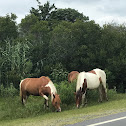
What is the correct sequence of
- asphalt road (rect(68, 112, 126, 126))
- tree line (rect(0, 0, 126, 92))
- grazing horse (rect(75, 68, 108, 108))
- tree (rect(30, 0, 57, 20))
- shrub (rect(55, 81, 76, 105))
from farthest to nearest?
tree (rect(30, 0, 57, 20)), tree line (rect(0, 0, 126, 92)), shrub (rect(55, 81, 76, 105)), grazing horse (rect(75, 68, 108, 108)), asphalt road (rect(68, 112, 126, 126))

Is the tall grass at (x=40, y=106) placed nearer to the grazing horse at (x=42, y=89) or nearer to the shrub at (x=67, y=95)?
the shrub at (x=67, y=95)

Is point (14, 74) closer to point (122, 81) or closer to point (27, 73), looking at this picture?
point (27, 73)

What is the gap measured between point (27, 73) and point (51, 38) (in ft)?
19.6

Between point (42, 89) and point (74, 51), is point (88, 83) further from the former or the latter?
point (74, 51)

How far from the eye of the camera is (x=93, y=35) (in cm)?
2578

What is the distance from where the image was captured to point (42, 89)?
38.4 ft

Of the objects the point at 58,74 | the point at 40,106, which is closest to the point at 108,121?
the point at 40,106

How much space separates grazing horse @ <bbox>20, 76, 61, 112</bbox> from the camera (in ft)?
36.1

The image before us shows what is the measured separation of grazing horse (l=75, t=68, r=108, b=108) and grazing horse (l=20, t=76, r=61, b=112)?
123 centimetres

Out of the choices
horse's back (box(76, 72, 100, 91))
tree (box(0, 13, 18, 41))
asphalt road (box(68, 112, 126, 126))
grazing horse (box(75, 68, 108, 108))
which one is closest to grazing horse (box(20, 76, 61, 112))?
grazing horse (box(75, 68, 108, 108))

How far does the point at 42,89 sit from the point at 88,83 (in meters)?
2.62

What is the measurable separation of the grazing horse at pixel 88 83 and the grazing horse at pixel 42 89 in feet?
4.02

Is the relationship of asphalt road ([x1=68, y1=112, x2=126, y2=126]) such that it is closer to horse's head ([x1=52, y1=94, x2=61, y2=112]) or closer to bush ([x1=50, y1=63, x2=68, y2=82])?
horse's head ([x1=52, y1=94, x2=61, y2=112])

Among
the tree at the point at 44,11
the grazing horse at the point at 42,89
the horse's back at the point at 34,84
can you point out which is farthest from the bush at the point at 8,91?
the tree at the point at 44,11
